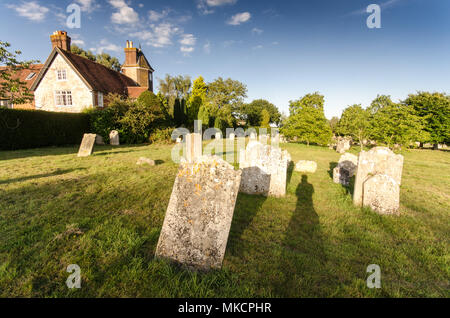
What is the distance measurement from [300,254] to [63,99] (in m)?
29.0

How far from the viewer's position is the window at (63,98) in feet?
73.5

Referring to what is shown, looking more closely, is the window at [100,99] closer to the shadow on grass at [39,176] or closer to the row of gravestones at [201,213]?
the shadow on grass at [39,176]

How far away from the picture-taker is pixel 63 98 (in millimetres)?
22609

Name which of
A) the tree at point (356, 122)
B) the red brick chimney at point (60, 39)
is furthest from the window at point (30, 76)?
the tree at point (356, 122)

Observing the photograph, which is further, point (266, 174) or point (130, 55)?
point (130, 55)

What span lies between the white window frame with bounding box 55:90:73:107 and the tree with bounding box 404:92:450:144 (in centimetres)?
4230

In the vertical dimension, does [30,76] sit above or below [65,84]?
above

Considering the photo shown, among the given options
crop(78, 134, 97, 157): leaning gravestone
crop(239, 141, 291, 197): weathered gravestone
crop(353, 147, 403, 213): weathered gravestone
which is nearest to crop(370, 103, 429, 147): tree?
crop(353, 147, 403, 213): weathered gravestone

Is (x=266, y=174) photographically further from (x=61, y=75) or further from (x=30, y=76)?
(x=30, y=76)

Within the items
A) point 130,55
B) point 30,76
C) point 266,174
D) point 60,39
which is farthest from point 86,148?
point 130,55

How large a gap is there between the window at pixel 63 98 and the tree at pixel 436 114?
4234 cm

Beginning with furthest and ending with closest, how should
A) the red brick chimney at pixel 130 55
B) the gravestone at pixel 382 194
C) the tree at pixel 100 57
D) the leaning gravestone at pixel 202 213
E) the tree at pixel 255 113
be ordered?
the tree at pixel 255 113
the tree at pixel 100 57
the red brick chimney at pixel 130 55
the gravestone at pixel 382 194
the leaning gravestone at pixel 202 213

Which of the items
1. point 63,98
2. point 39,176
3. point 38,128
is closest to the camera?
point 39,176
